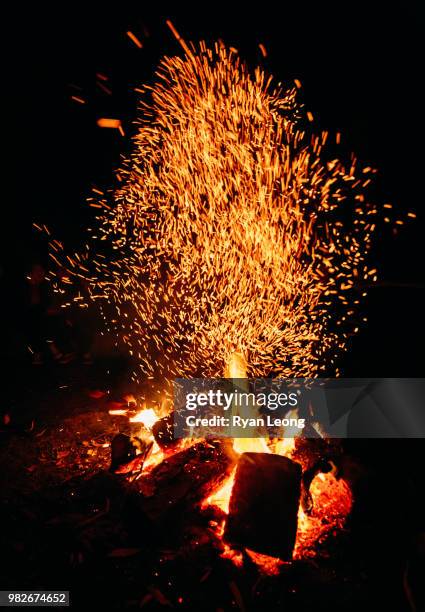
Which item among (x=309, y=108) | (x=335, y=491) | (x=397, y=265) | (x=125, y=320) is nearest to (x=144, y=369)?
(x=125, y=320)

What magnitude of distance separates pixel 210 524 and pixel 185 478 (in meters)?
0.54

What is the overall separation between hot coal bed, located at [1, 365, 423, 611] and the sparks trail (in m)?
1.96

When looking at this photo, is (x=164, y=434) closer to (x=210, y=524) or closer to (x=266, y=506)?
(x=210, y=524)

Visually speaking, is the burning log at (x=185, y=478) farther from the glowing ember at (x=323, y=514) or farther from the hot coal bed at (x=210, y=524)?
the glowing ember at (x=323, y=514)

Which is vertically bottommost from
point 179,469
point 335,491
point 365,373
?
point 335,491

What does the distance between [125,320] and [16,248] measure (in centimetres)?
263

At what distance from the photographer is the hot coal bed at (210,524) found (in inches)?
107

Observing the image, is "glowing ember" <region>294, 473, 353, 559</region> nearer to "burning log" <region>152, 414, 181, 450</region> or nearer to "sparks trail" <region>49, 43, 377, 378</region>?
"burning log" <region>152, 414, 181, 450</region>

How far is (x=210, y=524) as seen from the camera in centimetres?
324

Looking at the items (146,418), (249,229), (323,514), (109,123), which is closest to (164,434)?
Answer: (146,418)

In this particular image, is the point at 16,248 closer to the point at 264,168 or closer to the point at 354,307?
the point at 264,168

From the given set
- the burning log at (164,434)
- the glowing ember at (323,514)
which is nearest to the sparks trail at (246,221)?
the burning log at (164,434)

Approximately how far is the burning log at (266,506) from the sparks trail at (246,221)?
2.22 meters

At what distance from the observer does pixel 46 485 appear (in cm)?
370
